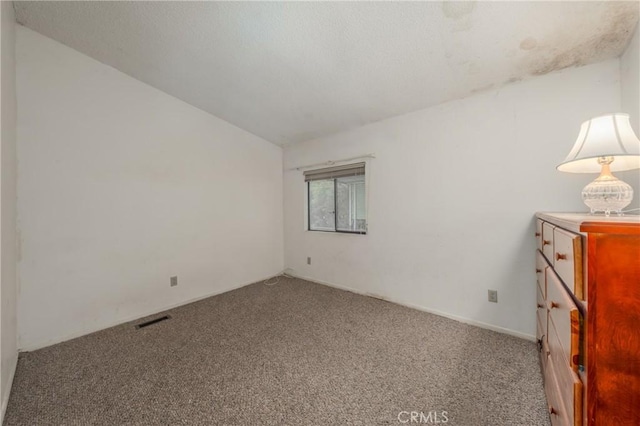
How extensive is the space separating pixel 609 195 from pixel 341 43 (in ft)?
5.94

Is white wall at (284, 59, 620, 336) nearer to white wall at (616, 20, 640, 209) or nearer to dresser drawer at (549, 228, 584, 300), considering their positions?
white wall at (616, 20, 640, 209)

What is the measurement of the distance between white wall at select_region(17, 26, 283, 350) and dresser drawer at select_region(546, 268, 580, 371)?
10.5 ft

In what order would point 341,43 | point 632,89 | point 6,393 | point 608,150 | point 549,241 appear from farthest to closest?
point 341,43 < point 632,89 < point 6,393 < point 549,241 < point 608,150

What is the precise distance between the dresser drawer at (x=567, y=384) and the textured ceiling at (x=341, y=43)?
1759 mm

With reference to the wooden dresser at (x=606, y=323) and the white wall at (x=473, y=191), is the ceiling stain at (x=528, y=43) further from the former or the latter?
the wooden dresser at (x=606, y=323)

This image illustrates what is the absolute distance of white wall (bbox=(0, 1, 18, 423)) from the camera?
1415mm

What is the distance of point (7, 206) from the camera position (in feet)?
5.15

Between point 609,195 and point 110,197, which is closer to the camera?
point 609,195

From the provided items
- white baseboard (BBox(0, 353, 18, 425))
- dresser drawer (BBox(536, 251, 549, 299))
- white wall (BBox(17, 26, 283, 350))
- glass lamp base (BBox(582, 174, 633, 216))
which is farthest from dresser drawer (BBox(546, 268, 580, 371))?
white wall (BBox(17, 26, 283, 350))

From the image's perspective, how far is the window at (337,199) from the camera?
10.4 ft

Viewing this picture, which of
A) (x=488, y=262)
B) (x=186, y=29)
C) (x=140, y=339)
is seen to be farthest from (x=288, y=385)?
(x=186, y=29)

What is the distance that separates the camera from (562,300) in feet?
2.97

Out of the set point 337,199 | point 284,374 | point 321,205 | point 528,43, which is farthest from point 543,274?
point 321,205

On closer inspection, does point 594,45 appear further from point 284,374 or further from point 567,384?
point 284,374
